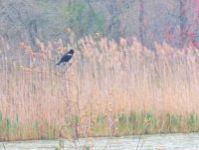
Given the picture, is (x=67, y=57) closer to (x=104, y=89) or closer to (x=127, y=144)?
(x=104, y=89)

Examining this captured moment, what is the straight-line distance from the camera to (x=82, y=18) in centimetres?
2855

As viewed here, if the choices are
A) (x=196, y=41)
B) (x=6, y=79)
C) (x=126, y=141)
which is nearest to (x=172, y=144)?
(x=126, y=141)

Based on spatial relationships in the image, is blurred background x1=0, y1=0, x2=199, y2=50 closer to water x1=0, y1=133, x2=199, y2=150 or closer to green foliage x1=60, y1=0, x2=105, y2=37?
green foliage x1=60, y1=0, x2=105, y2=37

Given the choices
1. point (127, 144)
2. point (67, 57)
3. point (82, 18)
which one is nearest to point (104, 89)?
point (67, 57)

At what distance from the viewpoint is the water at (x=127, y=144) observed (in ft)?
39.0

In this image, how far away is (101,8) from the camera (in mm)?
→ 29484

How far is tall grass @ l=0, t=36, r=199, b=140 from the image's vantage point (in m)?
12.9

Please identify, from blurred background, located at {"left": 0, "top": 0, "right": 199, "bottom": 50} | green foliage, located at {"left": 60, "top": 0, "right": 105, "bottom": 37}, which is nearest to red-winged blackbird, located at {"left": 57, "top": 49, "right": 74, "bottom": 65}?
blurred background, located at {"left": 0, "top": 0, "right": 199, "bottom": 50}

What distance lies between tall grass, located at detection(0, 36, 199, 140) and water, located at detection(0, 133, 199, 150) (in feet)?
0.78

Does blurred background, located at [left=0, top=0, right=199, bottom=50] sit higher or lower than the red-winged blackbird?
higher

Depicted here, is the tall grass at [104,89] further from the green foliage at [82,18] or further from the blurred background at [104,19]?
the green foliage at [82,18]

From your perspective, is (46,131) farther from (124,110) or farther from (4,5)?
(4,5)

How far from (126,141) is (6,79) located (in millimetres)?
1845

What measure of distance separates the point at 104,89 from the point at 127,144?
4.49ft
